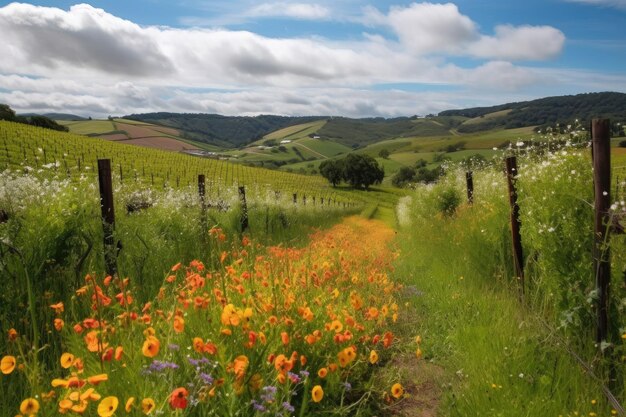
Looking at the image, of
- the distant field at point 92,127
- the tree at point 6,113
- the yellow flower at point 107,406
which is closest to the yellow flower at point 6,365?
the yellow flower at point 107,406

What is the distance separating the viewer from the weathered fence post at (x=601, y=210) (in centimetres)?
413

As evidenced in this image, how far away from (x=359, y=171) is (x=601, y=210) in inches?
3447

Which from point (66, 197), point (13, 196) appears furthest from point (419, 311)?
point (13, 196)

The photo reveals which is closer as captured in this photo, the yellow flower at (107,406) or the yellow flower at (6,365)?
the yellow flower at (107,406)

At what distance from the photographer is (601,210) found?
420cm

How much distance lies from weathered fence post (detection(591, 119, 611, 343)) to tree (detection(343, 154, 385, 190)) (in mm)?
87158

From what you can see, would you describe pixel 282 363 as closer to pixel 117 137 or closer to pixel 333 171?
pixel 333 171

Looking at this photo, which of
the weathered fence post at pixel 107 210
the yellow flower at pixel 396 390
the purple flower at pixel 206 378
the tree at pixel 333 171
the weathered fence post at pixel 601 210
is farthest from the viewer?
the tree at pixel 333 171

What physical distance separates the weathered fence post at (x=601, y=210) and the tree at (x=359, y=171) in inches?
3431

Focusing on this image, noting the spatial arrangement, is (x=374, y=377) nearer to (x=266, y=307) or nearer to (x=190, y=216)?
(x=266, y=307)

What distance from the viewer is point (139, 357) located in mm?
3055

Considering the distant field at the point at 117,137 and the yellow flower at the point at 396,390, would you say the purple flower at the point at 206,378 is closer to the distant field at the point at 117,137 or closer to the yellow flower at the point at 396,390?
the yellow flower at the point at 396,390

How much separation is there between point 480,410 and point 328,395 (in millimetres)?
1187

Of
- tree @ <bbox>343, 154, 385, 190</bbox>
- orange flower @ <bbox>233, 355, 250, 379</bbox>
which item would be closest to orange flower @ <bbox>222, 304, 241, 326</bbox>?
orange flower @ <bbox>233, 355, 250, 379</bbox>
